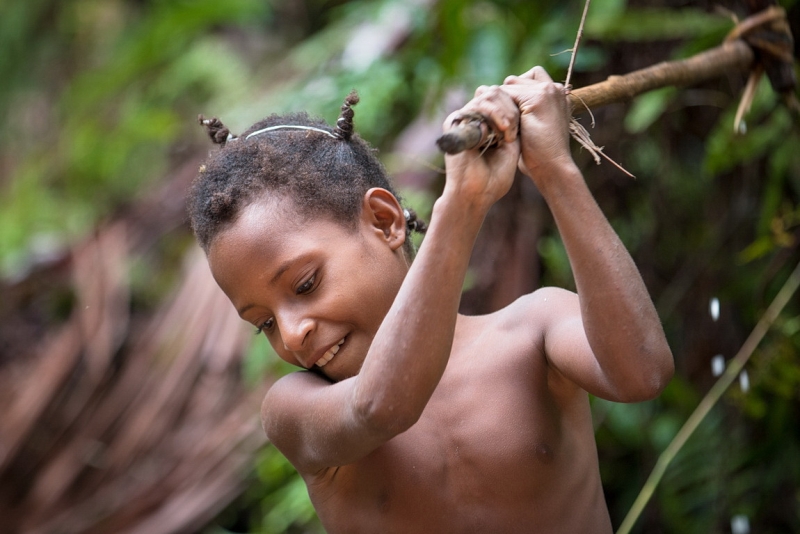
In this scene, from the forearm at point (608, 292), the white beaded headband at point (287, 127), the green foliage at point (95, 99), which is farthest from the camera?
the green foliage at point (95, 99)

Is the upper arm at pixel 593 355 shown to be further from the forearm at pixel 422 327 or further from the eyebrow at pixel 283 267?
the eyebrow at pixel 283 267

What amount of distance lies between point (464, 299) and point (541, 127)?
1479 mm

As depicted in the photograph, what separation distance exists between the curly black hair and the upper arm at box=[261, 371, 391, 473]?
0.90ft

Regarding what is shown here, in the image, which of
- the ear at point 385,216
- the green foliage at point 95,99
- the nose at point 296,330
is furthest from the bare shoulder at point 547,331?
the green foliage at point 95,99

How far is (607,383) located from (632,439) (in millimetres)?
1678

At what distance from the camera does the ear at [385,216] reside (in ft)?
5.06

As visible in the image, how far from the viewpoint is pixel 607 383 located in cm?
131

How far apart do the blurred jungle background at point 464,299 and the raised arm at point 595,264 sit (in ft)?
4.08

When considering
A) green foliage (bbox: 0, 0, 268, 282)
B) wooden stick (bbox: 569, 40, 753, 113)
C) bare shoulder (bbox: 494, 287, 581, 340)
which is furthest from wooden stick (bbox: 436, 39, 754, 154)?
green foliage (bbox: 0, 0, 268, 282)

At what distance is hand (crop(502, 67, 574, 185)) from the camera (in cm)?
125

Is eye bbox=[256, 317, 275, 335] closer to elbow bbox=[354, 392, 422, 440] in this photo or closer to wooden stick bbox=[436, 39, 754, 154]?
elbow bbox=[354, 392, 422, 440]

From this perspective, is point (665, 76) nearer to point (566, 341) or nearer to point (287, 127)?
point (566, 341)

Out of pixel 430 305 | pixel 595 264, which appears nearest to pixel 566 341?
pixel 595 264

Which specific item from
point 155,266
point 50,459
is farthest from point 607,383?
point 155,266
